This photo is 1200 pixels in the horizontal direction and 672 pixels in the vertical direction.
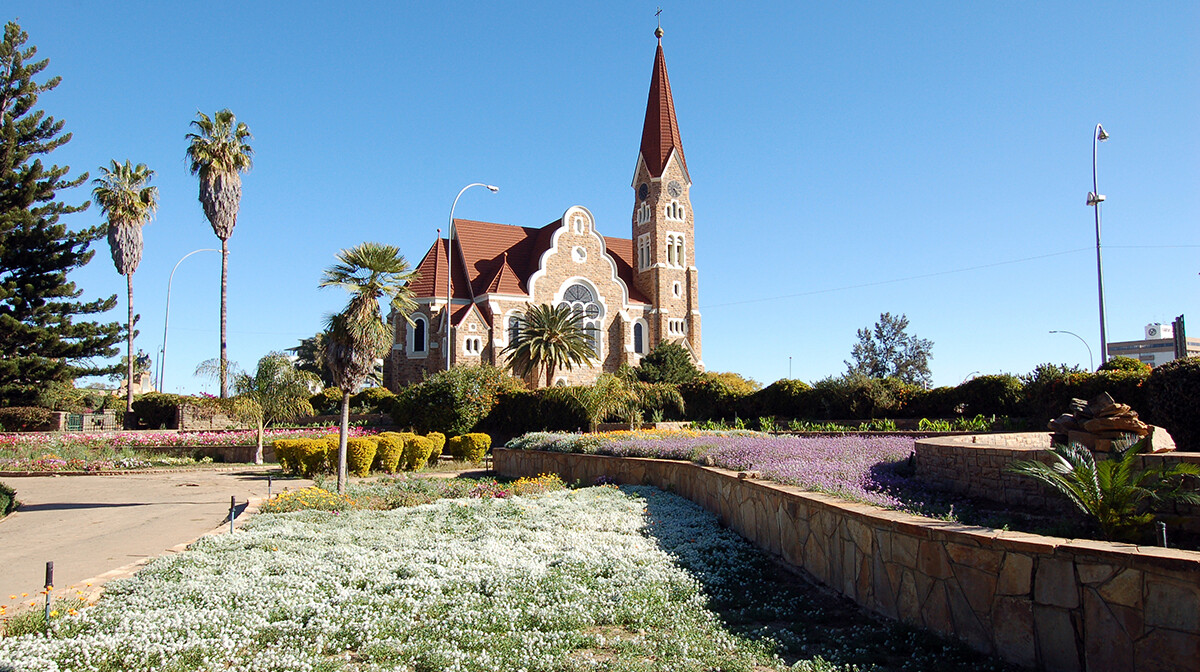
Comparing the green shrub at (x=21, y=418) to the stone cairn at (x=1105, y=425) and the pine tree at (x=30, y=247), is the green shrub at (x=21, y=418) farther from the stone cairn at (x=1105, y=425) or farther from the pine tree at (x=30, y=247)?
the stone cairn at (x=1105, y=425)

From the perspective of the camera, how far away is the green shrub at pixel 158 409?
37.8m

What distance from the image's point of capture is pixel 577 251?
5484cm

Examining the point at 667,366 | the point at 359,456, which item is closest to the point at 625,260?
the point at 667,366

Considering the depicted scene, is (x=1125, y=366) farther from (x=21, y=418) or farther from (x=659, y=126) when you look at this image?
(x=659, y=126)

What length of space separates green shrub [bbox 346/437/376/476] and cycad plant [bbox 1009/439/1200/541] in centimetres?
1536

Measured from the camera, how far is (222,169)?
39844mm

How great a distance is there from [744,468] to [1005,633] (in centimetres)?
559

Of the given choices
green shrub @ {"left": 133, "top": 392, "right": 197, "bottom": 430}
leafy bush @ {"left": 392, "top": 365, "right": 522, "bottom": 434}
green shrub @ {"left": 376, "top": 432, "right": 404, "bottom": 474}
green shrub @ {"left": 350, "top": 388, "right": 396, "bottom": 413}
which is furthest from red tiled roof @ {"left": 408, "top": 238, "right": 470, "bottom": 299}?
green shrub @ {"left": 376, "top": 432, "right": 404, "bottom": 474}

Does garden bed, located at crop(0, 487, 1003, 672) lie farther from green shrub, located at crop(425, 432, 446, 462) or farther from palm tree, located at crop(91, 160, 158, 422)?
palm tree, located at crop(91, 160, 158, 422)

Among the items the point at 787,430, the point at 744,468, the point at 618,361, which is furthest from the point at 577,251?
the point at 744,468

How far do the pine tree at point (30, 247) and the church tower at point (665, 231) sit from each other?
112 ft

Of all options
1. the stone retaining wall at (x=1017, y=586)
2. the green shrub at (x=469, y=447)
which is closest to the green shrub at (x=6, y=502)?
the green shrub at (x=469, y=447)

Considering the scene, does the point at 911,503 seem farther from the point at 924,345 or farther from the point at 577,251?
the point at 924,345

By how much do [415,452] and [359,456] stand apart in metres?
2.48
